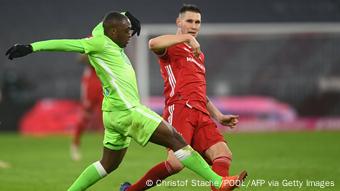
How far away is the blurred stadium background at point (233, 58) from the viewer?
22344 millimetres

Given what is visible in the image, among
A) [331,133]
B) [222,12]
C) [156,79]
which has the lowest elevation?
[331,133]

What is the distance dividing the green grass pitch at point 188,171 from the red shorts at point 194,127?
1460mm

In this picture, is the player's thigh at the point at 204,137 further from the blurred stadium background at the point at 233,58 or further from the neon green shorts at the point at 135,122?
the blurred stadium background at the point at 233,58

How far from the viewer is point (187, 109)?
8.74m

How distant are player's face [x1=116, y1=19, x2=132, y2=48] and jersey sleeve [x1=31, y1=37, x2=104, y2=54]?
0.22 m

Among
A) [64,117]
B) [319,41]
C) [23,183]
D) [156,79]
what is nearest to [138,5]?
[156,79]

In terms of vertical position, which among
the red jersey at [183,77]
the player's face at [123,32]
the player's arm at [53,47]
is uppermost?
the player's face at [123,32]

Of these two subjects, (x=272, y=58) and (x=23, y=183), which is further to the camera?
(x=272, y=58)

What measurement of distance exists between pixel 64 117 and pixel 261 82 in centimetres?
559

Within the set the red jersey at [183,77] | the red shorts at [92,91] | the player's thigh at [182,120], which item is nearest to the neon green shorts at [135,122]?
the player's thigh at [182,120]

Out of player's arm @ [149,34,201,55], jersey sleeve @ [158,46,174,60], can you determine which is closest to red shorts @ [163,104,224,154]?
jersey sleeve @ [158,46,174,60]

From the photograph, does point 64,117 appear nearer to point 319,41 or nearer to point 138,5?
point 138,5

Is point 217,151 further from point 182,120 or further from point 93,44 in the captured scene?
point 93,44

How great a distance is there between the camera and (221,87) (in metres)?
22.3
